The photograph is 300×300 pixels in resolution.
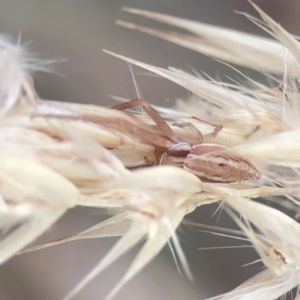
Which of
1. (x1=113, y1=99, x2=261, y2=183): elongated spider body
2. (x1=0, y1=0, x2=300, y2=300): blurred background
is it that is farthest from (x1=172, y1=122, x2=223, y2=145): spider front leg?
(x1=0, y1=0, x2=300, y2=300): blurred background

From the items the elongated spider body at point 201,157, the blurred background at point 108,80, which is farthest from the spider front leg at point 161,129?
the blurred background at point 108,80

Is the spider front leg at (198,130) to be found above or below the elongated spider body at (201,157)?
above

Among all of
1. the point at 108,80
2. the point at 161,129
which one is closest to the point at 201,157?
the point at 161,129

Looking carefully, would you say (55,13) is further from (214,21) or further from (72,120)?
(72,120)

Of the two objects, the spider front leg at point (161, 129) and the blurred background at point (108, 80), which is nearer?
the spider front leg at point (161, 129)

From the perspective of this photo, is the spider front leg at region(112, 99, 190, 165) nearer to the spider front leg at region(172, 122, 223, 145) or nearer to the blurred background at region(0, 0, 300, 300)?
the spider front leg at region(172, 122, 223, 145)

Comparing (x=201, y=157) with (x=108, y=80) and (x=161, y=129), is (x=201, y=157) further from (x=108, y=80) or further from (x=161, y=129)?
(x=108, y=80)

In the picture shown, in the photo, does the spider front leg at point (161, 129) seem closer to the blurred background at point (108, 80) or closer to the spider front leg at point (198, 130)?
the spider front leg at point (198, 130)
